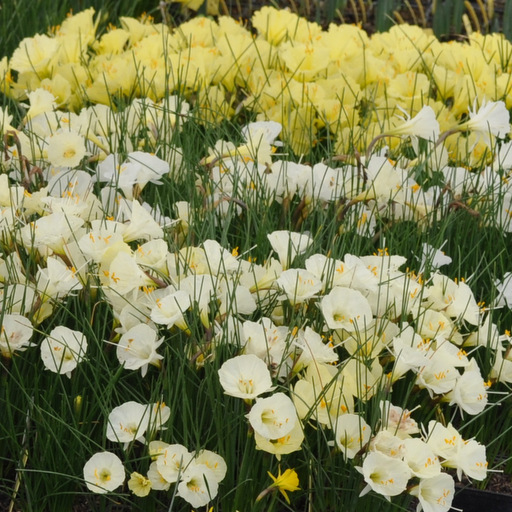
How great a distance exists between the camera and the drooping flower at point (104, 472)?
145 cm

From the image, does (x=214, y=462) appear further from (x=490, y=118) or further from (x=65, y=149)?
(x=490, y=118)

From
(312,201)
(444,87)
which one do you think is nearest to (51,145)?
(312,201)

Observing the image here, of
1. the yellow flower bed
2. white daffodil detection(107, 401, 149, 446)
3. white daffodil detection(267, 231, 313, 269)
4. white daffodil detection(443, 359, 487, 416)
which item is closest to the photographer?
white daffodil detection(107, 401, 149, 446)

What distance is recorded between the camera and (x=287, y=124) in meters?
2.75

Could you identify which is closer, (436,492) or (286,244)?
(436,492)

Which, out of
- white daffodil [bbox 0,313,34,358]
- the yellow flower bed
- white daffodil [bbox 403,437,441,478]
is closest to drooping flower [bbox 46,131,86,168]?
the yellow flower bed

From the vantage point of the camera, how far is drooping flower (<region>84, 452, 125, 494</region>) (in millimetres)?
1445

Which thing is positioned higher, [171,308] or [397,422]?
[171,308]

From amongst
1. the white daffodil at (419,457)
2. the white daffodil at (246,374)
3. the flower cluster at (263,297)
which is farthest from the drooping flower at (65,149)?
the white daffodil at (419,457)

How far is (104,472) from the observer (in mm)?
1458

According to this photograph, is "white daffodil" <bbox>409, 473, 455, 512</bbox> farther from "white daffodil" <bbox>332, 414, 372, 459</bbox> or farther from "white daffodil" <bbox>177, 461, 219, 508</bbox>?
"white daffodil" <bbox>177, 461, 219, 508</bbox>

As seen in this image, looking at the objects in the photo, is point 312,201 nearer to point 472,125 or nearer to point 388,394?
point 472,125

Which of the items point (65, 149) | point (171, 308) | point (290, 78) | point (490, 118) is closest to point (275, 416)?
point (171, 308)

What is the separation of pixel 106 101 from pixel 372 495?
1.82 metres
